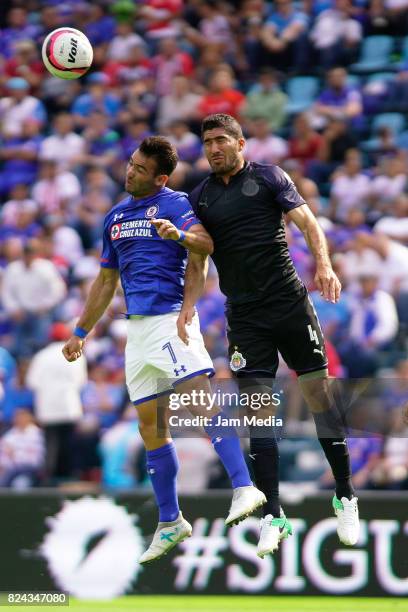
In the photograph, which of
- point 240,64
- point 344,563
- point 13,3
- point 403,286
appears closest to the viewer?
point 344,563

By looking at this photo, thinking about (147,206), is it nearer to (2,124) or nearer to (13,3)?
(2,124)

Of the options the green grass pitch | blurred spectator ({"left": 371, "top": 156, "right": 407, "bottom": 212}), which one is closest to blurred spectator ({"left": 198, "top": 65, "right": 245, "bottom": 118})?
blurred spectator ({"left": 371, "top": 156, "right": 407, "bottom": 212})

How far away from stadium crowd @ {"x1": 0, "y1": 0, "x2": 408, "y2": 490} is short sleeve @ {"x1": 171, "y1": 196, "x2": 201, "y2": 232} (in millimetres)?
2521

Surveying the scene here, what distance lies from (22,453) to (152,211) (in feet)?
20.2

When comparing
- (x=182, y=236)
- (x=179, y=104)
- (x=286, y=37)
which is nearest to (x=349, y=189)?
(x=179, y=104)

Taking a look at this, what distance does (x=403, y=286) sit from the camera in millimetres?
14359

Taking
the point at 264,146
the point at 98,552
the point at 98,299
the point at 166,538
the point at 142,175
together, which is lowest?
the point at 98,552

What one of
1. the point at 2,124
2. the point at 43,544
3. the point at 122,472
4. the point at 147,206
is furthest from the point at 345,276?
the point at 2,124

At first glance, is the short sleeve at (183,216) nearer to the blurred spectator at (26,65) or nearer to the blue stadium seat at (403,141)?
the blue stadium seat at (403,141)

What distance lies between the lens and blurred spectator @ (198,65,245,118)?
58.7 ft

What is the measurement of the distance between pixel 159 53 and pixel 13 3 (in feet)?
12.8

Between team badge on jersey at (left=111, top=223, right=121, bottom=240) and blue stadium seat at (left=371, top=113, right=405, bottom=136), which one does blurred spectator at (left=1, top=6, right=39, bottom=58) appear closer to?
blue stadium seat at (left=371, top=113, right=405, bottom=136)

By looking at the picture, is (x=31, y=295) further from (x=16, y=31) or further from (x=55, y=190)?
(x=16, y=31)

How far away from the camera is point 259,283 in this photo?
9.44 metres
